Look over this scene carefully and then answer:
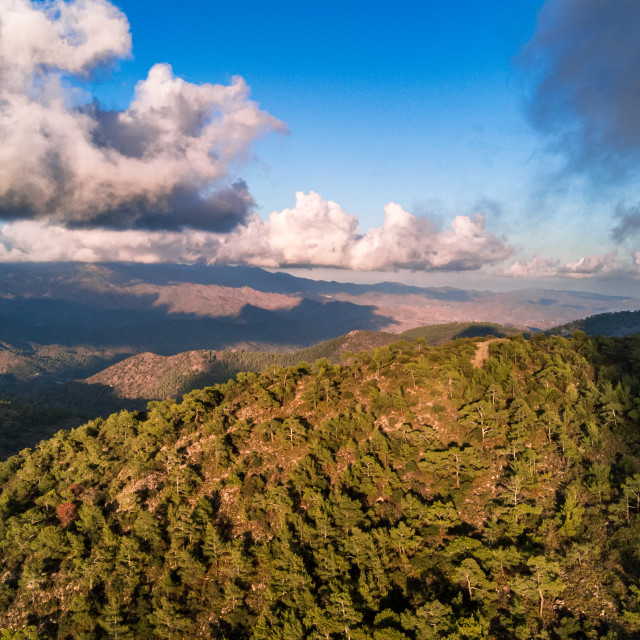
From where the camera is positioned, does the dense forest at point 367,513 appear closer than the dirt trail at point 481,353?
Yes

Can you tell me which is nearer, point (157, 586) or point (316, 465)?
point (157, 586)

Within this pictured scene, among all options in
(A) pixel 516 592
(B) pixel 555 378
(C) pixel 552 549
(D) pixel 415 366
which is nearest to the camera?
(A) pixel 516 592

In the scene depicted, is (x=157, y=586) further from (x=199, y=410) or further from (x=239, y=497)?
(x=199, y=410)

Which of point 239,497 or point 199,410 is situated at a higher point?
point 199,410

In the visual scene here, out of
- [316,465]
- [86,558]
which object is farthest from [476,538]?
[86,558]

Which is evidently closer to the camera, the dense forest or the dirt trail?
the dense forest
